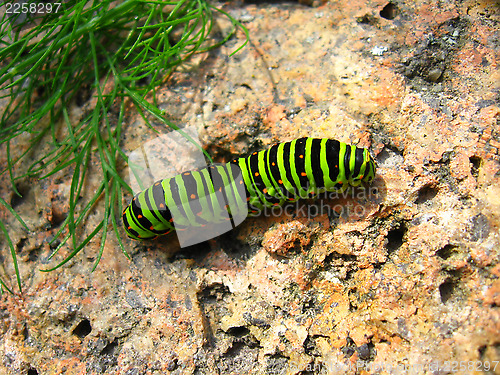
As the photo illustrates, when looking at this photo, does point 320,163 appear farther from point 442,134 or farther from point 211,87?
point 211,87

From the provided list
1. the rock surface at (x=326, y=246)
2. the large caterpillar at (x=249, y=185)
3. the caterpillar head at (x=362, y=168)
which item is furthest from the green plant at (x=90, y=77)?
the caterpillar head at (x=362, y=168)

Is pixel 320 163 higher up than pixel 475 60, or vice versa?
pixel 475 60

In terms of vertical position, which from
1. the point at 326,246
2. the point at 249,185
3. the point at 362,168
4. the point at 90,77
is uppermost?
the point at 90,77

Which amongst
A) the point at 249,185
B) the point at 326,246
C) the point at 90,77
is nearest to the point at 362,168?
the point at 326,246

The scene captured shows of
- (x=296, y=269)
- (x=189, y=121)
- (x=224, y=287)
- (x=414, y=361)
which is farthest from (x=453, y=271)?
(x=189, y=121)

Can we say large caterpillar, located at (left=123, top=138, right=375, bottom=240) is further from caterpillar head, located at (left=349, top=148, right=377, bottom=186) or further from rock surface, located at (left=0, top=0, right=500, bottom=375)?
rock surface, located at (left=0, top=0, right=500, bottom=375)

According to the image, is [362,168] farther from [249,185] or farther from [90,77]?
[90,77]

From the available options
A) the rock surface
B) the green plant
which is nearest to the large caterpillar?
the rock surface
